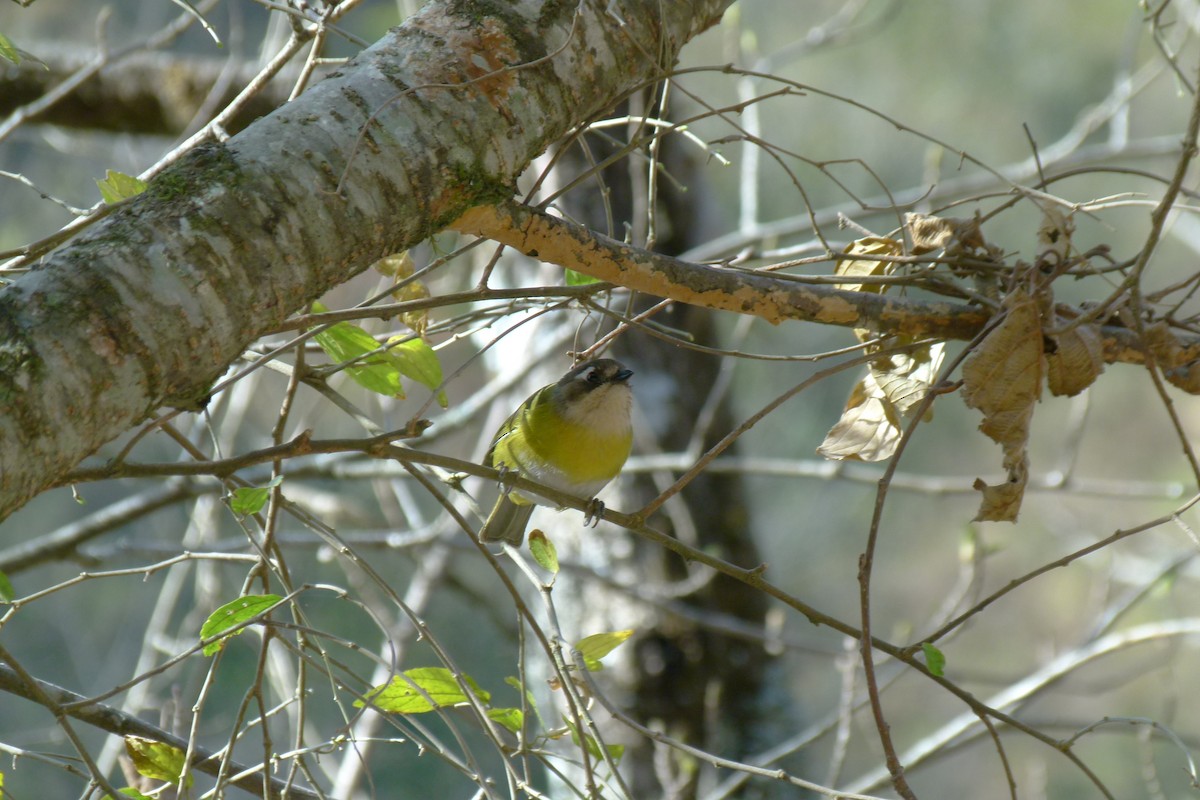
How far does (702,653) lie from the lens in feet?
15.8

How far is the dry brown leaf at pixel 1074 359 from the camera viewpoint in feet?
5.85

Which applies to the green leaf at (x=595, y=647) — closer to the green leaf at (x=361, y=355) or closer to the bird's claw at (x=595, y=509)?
A: the bird's claw at (x=595, y=509)

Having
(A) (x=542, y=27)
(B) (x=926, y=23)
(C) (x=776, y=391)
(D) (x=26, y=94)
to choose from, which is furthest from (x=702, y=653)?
(B) (x=926, y=23)

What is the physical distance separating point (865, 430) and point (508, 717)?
0.84 metres

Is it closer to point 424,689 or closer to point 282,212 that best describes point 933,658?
point 424,689

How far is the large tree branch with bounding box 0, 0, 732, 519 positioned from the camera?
1.07 meters

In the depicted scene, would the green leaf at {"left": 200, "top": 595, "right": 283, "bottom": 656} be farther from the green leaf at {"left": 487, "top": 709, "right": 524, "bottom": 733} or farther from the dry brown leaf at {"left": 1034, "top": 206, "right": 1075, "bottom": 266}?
the dry brown leaf at {"left": 1034, "top": 206, "right": 1075, "bottom": 266}

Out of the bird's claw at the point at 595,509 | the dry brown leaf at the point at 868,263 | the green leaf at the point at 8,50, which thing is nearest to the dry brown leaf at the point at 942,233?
the dry brown leaf at the point at 868,263

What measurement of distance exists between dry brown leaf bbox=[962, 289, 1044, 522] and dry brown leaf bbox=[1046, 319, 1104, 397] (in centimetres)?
4

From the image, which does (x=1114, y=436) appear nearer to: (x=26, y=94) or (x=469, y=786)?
(x=469, y=786)

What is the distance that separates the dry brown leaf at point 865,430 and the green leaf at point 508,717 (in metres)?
0.71

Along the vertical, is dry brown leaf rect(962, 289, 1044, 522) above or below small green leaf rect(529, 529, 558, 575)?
above

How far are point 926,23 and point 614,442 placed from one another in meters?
11.7

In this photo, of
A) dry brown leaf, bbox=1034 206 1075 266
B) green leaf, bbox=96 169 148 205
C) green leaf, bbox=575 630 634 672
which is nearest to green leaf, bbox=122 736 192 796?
green leaf, bbox=575 630 634 672
